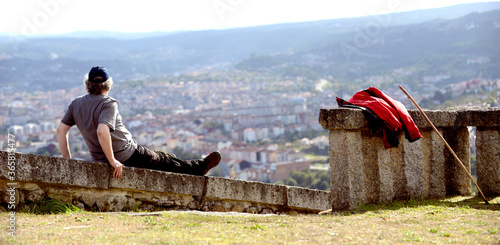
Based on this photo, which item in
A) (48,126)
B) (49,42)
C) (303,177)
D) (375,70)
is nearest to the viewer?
(303,177)

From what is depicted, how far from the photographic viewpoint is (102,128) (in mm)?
4457

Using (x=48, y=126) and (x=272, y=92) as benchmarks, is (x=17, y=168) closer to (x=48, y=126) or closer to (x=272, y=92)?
(x=48, y=126)

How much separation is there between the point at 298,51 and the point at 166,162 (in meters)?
147

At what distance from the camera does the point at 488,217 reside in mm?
4449

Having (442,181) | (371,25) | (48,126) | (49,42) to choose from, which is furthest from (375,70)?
(442,181)

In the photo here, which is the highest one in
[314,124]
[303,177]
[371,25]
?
[371,25]

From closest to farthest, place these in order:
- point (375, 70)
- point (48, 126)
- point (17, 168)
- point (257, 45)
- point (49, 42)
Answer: point (17, 168) < point (48, 126) < point (375, 70) < point (49, 42) < point (257, 45)

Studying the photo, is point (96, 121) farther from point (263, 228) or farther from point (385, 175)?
point (385, 175)

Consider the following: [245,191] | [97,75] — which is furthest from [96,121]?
[245,191]

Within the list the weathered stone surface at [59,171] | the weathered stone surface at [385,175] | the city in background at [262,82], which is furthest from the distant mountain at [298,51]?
the weathered stone surface at [385,175]

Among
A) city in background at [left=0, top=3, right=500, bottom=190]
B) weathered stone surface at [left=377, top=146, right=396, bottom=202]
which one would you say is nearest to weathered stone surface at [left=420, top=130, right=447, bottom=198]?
weathered stone surface at [left=377, top=146, right=396, bottom=202]

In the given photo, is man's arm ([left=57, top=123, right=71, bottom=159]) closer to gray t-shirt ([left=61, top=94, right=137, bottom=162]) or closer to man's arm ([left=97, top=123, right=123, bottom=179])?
gray t-shirt ([left=61, top=94, right=137, bottom=162])

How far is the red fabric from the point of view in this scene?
200 inches

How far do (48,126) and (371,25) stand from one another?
83429 millimetres
